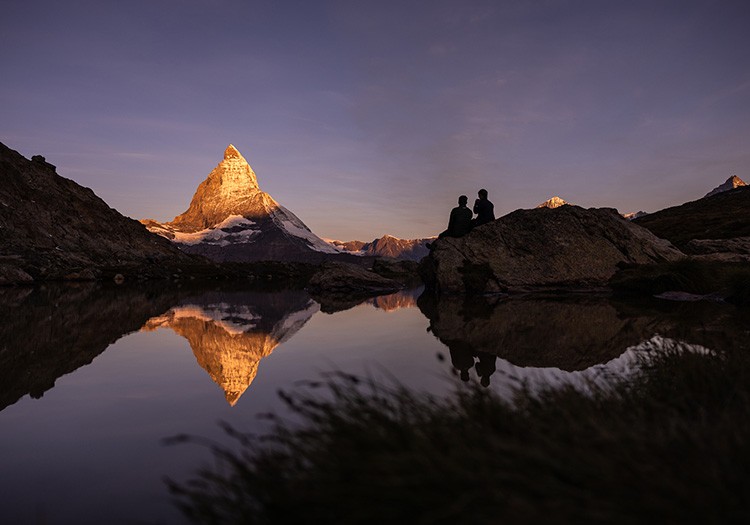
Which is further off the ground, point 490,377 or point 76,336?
point 76,336

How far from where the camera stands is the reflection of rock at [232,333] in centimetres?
649

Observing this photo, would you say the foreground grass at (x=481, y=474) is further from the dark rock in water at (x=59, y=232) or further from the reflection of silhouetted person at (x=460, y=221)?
the dark rock in water at (x=59, y=232)

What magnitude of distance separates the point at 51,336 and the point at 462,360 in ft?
26.1

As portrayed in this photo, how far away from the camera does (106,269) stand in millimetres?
40719

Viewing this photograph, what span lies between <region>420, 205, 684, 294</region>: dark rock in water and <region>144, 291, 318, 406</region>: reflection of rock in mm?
9239

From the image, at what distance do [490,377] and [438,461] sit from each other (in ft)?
13.3

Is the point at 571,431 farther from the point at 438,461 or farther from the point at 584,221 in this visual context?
the point at 584,221

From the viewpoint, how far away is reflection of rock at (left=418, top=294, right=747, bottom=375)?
7.12 metres

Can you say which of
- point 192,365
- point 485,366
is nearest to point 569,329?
point 485,366

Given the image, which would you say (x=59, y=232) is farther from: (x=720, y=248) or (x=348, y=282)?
(x=720, y=248)

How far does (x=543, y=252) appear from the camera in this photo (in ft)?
75.3

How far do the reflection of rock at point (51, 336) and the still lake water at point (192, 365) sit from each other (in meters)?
0.04

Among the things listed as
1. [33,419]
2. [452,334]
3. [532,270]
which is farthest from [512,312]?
[33,419]

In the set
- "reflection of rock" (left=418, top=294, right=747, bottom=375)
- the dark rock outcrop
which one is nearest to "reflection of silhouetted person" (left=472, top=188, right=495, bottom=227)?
the dark rock outcrop
